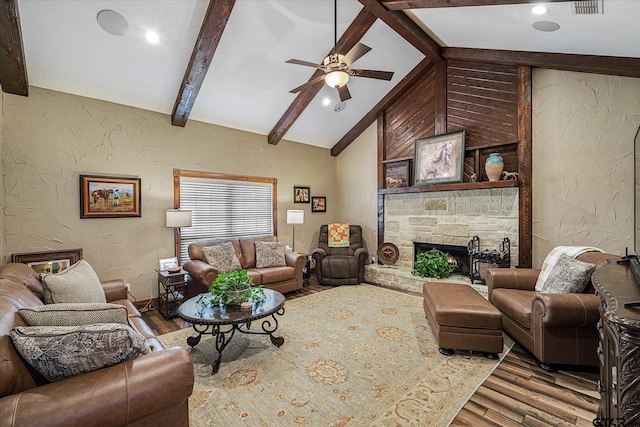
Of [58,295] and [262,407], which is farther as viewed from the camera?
[58,295]

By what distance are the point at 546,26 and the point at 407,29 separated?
5.11 ft

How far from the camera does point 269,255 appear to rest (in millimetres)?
4836

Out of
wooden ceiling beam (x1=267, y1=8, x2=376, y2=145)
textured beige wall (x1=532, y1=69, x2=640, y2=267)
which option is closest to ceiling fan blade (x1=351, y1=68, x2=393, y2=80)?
wooden ceiling beam (x1=267, y1=8, x2=376, y2=145)

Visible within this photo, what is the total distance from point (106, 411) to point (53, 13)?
12.1 feet

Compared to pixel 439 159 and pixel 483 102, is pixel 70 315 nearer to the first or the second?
pixel 439 159

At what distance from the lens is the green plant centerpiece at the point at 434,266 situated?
15.6ft

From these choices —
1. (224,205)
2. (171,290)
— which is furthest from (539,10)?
(171,290)

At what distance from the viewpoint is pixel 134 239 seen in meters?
4.15

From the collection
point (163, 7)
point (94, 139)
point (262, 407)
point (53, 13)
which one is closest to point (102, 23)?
point (53, 13)

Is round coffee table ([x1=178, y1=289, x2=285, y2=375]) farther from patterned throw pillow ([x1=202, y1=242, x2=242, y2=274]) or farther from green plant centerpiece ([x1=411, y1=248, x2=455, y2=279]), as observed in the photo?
green plant centerpiece ([x1=411, y1=248, x2=455, y2=279])

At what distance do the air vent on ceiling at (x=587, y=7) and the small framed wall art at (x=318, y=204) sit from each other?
483 cm

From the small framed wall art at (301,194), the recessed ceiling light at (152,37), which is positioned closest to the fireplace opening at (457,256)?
the small framed wall art at (301,194)

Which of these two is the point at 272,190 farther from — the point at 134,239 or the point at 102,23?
the point at 102,23

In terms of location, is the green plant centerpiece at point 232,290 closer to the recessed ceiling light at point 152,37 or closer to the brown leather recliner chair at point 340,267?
the brown leather recliner chair at point 340,267
